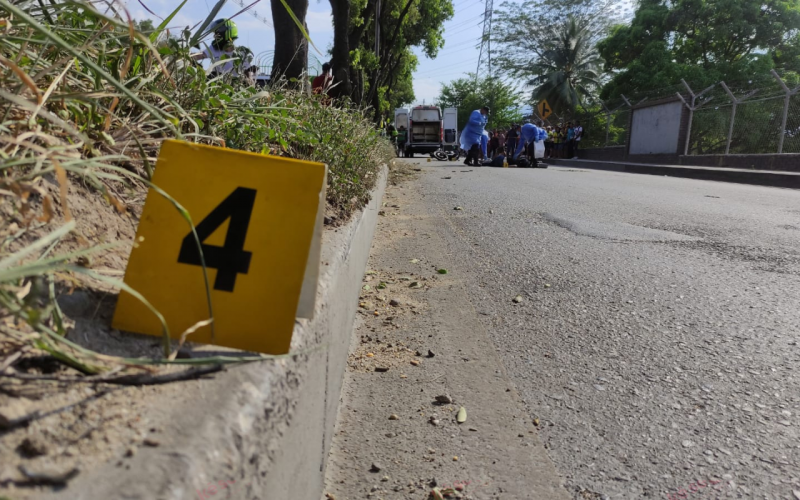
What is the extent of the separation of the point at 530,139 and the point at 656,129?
705cm

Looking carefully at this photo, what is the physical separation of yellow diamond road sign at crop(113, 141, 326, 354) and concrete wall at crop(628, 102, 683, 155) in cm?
2224

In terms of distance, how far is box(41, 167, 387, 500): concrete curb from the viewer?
73cm

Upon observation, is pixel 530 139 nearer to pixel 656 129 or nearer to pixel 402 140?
pixel 656 129

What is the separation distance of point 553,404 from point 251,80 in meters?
2.73

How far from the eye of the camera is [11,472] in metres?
0.70

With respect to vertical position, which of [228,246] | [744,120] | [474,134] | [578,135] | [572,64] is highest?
[572,64]

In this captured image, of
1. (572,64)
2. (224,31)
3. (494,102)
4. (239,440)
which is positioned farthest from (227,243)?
(494,102)

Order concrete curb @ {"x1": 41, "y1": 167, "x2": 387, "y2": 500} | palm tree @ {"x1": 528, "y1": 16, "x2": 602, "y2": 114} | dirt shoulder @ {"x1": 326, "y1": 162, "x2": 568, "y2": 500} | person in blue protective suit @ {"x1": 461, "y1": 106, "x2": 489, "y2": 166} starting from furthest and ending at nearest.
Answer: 1. palm tree @ {"x1": 528, "y1": 16, "x2": 602, "y2": 114}
2. person in blue protective suit @ {"x1": 461, "y1": 106, "x2": 489, "y2": 166}
3. dirt shoulder @ {"x1": 326, "y1": 162, "x2": 568, "y2": 500}
4. concrete curb @ {"x1": 41, "y1": 167, "x2": 387, "y2": 500}

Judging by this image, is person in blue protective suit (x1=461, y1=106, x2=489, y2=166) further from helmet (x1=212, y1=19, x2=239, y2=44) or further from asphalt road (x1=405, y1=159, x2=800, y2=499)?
helmet (x1=212, y1=19, x2=239, y2=44)

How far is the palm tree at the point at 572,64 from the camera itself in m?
46.6

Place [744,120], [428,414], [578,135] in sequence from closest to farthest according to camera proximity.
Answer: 1. [428,414]
2. [744,120]
3. [578,135]

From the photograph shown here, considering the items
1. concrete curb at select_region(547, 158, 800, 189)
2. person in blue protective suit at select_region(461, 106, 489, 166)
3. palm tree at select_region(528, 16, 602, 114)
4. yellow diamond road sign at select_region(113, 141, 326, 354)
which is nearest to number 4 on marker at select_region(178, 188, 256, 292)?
yellow diamond road sign at select_region(113, 141, 326, 354)

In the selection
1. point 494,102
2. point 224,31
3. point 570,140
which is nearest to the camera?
point 224,31

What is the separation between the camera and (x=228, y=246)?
1.20 meters
